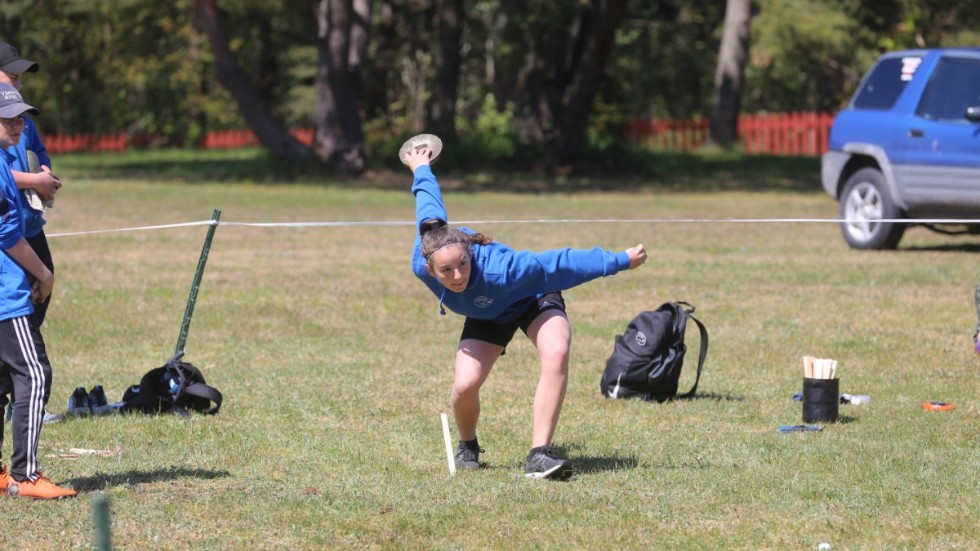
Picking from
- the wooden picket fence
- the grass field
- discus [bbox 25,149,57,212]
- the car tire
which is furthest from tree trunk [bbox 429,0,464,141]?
discus [bbox 25,149,57,212]

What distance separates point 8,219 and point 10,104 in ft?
1.83

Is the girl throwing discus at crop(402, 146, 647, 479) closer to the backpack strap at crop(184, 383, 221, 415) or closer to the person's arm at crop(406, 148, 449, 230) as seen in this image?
the person's arm at crop(406, 148, 449, 230)

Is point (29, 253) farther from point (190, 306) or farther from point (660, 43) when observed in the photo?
point (660, 43)

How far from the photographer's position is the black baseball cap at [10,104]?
627 cm

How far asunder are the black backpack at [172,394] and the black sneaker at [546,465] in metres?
2.41

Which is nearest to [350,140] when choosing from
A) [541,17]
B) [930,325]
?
[541,17]

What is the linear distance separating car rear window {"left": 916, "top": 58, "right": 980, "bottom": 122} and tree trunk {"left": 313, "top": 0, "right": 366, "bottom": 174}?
57.3 ft

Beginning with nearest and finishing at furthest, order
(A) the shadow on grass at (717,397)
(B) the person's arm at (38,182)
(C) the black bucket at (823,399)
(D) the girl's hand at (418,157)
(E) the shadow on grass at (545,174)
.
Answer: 1. (B) the person's arm at (38,182)
2. (D) the girl's hand at (418,157)
3. (C) the black bucket at (823,399)
4. (A) the shadow on grass at (717,397)
5. (E) the shadow on grass at (545,174)

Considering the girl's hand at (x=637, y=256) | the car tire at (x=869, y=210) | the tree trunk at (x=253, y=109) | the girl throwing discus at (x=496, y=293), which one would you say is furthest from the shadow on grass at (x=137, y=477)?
the tree trunk at (x=253, y=109)

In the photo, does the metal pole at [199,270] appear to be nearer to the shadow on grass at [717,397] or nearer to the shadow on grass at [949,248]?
the shadow on grass at [717,397]

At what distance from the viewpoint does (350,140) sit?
105 feet

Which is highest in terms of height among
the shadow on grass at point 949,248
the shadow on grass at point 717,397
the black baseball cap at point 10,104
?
the black baseball cap at point 10,104

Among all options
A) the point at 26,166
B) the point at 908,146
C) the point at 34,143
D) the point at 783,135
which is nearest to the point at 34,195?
the point at 26,166

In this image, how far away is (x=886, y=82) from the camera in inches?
643
